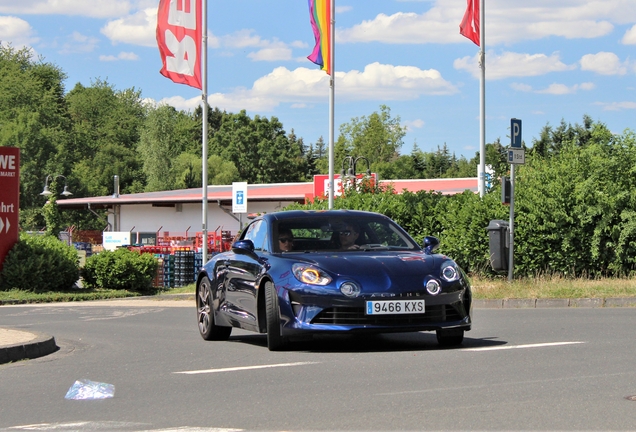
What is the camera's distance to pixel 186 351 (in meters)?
10.8

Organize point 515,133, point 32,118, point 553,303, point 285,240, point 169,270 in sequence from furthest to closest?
point 32,118 < point 169,270 < point 515,133 < point 553,303 < point 285,240

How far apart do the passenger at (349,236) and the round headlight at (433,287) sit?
49.8 inches

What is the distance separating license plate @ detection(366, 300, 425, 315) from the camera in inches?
373

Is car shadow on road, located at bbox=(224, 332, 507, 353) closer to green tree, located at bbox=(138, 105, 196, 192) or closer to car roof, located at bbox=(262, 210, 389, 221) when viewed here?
car roof, located at bbox=(262, 210, 389, 221)

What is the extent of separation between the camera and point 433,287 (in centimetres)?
970

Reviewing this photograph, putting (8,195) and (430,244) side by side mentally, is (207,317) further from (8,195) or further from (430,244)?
(8,195)

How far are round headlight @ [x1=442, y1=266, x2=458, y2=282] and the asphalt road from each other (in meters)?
0.72

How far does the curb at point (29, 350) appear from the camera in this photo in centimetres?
1057

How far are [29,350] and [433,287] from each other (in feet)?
14.9

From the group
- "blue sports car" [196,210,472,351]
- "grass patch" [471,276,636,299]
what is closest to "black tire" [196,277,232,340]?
"blue sports car" [196,210,472,351]

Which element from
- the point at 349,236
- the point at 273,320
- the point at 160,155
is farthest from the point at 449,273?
the point at 160,155

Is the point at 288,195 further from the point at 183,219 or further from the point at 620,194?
the point at 620,194

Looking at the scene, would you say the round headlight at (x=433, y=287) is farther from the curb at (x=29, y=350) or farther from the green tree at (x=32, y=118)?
the green tree at (x=32, y=118)

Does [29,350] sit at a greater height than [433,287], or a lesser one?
lesser
